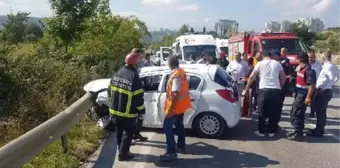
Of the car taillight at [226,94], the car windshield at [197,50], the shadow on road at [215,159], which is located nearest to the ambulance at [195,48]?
the car windshield at [197,50]

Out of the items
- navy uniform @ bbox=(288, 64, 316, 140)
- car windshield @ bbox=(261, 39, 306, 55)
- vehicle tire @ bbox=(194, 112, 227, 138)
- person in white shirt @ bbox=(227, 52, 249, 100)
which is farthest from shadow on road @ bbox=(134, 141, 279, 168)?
car windshield @ bbox=(261, 39, 306, 55)

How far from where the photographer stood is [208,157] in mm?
6730

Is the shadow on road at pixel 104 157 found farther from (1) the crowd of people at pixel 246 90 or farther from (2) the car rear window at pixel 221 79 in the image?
(2) the car rear window at pixel 221 79

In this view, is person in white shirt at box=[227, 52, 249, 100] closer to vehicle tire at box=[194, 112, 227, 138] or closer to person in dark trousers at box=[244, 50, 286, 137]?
person in dark trousers at box=[244, 50, 286, 137]

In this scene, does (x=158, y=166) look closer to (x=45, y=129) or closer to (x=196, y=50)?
(x=45, y=129)

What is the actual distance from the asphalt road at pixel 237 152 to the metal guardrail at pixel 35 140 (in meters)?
0.81

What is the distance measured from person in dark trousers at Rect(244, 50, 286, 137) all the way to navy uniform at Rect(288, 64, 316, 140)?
0.35 m

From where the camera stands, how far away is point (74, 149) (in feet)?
22.1

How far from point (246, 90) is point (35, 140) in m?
5.21

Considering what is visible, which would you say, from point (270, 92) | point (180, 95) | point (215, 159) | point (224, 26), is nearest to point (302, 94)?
point (270, 92)

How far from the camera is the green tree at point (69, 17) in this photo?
16.8 m

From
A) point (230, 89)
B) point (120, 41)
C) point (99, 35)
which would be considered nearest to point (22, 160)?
point (230, 89)

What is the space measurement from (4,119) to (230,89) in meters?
4.38

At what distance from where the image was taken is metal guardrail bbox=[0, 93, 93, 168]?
411 centimetres
